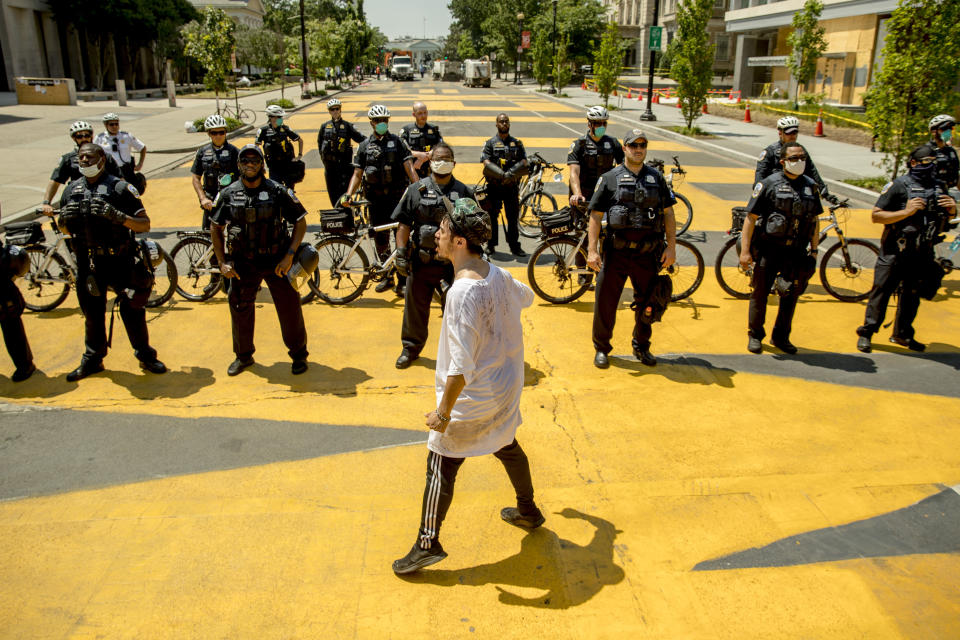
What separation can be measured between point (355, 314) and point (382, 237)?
3.58ft

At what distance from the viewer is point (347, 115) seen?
33.1 metres

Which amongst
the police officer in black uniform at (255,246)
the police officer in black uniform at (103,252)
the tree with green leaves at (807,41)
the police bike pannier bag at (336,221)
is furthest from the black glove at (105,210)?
the tree with green leaves at (807,41)

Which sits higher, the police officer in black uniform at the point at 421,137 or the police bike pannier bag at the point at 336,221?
the police officer in black uniform at the point at 421,137

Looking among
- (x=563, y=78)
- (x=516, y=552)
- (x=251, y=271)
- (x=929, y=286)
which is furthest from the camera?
(x=563, y=78)

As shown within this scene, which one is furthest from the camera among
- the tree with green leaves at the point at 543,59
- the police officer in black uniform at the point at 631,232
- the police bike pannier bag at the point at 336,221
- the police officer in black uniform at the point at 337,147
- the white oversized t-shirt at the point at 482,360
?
the tree with green leaves at the point at 543,59

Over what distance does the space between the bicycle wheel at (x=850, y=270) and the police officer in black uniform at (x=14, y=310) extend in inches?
343

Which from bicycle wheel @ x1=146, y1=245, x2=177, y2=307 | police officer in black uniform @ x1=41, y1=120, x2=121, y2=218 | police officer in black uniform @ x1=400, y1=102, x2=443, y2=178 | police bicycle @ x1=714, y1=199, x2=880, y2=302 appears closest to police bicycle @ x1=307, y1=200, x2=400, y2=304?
bicycle wheel @ x1=146, y1=245, x2=177, y2=307

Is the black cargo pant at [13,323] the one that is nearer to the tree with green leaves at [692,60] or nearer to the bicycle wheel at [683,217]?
the bicycle wheel at [683,217]

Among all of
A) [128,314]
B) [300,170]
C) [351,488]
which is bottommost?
[351,488]

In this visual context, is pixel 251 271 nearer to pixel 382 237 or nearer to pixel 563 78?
pixel 382 237

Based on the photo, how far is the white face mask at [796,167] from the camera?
21.1ft

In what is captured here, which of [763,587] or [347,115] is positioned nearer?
[763,587]

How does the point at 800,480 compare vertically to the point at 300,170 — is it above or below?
below

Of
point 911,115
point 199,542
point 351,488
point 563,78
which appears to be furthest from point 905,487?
point 563,78
